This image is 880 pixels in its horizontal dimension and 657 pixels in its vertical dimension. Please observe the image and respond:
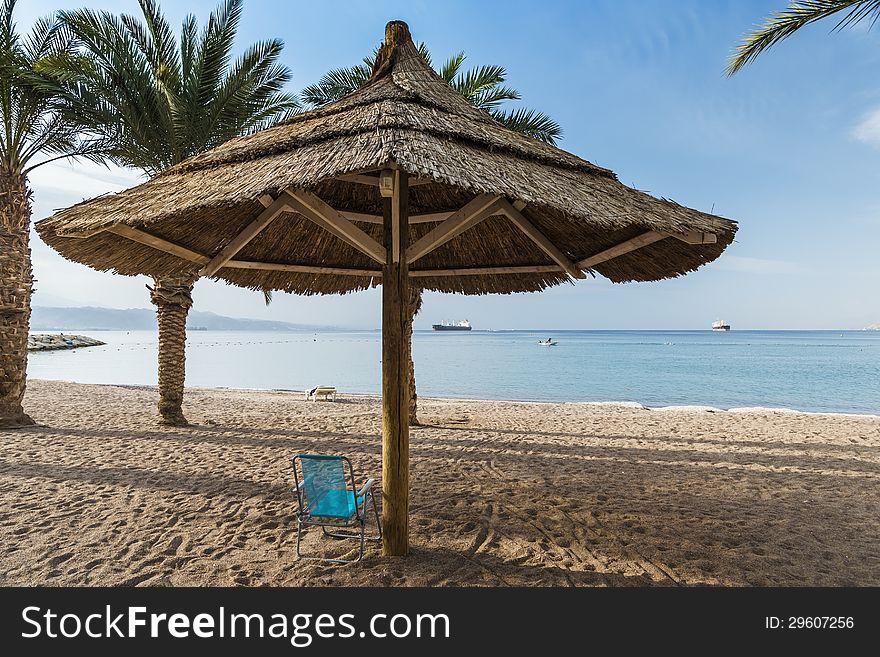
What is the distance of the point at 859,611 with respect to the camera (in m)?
2.87

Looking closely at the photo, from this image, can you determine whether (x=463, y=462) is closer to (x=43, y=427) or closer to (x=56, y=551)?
(x=56, y=551)

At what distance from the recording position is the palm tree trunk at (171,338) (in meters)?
8.48

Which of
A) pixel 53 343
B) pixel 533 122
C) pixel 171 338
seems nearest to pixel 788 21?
pixel 533 122

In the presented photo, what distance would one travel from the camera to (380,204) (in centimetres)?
532

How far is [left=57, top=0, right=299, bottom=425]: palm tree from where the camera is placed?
8.08 m

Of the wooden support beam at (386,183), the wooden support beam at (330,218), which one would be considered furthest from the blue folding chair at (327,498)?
the wooden support beam at (386,183)

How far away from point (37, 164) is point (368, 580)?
30.1 ft

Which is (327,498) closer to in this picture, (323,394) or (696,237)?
(696,237)

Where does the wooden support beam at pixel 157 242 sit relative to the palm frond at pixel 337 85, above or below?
below

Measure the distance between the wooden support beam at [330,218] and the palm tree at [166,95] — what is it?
18.6 feet

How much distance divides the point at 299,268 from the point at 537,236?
275 cm

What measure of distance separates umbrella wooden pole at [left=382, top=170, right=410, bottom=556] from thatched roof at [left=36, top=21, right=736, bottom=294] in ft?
1.70

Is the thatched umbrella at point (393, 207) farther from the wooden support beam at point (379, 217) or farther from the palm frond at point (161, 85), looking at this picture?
the palm frond at point (161, 85)

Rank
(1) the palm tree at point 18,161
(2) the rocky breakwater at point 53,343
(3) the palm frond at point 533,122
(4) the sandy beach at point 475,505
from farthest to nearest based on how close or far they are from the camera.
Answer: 1. (2) the rocky breakwater at point 53,343
2. (3) the palm frond at point 533,122
3. (1) the palm tree at point 18,161
4. (4) the sandy beach at point 475,505
